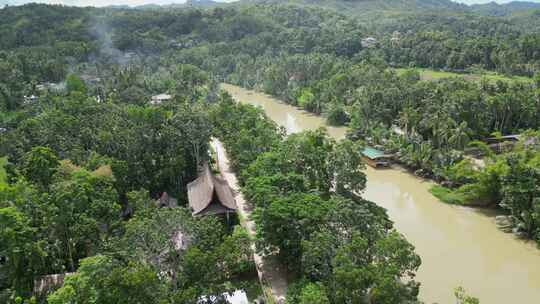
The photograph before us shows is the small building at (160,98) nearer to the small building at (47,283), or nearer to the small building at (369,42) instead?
the small building at (47,283)

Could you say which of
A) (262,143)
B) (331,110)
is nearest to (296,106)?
(331,110)

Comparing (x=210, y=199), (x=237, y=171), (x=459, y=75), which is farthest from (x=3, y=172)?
(x=459, y=75)

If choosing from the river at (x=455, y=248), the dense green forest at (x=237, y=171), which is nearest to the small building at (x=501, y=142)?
the dense green forest at (x=237, y=171)

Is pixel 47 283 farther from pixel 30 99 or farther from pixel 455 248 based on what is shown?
pixel 30 99

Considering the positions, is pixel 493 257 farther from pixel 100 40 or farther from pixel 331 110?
pixel 100 40

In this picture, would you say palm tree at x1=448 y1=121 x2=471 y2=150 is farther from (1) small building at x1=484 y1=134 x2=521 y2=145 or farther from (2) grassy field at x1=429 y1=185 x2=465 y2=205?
(1) small building at x1=484 y1=134 x2=521 y2=145

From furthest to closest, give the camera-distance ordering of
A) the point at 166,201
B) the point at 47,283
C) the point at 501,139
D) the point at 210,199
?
the point at 501,139
the point at 166,201
the point at 210,199
the point at 47,283
